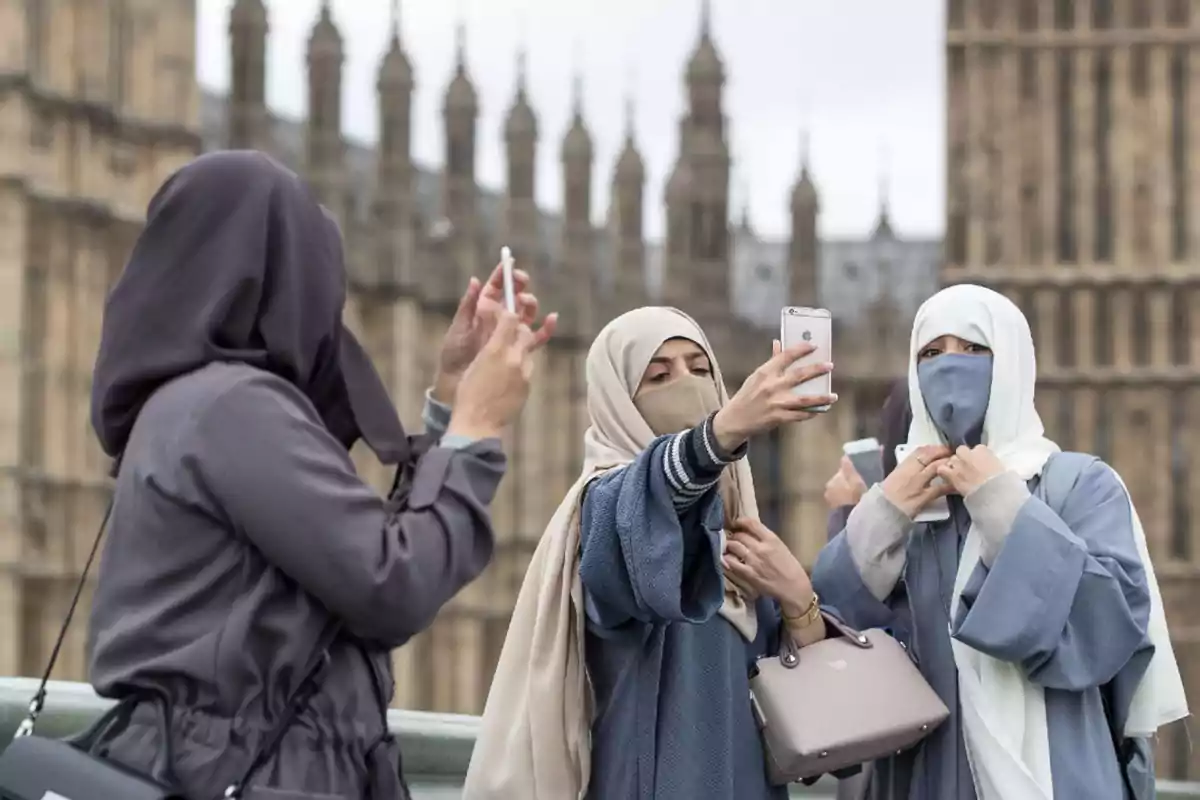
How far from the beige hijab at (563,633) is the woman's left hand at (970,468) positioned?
0.36m

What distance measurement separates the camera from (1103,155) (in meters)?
25.2

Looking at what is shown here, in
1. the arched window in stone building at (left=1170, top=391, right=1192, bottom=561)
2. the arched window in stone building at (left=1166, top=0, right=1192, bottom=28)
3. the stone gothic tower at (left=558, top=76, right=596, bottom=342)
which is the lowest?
the arched window in stone building at (left=1170, top=391, right=1192, bottom=561)

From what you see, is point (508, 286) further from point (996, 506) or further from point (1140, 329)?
point (1140, 329)

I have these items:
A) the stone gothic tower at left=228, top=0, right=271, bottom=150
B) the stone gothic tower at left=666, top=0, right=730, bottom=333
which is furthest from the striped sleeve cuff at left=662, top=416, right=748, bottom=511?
the stone gothic tower at left=666, top=0, right=730, bottom=333

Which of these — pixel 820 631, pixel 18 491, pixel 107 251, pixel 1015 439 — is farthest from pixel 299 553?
pixel 107 251

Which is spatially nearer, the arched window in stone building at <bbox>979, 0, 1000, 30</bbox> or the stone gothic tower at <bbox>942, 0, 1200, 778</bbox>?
the stone gothic tower at <bbox>942, 0, 1200, 778</bbox>

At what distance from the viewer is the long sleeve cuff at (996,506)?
11.0 ft

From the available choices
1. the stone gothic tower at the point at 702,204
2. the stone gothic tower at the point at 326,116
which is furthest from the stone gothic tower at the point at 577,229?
the stone gothic tower at the point at 326,116

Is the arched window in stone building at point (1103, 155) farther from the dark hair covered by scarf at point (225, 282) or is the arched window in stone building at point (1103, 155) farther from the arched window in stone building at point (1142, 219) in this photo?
the dark hair covered by scarf at point (225, 282)

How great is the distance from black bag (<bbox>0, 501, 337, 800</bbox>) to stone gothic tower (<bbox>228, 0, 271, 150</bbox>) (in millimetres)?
18958

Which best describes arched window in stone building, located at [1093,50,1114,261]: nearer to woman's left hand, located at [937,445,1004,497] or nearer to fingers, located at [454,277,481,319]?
woman's left hand, located at [937,445,1004,497]

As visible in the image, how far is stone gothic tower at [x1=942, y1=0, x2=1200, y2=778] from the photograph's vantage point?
80.8 ft

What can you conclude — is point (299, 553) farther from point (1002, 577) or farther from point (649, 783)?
point (1002, 577)

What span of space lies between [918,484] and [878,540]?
0.41ft
